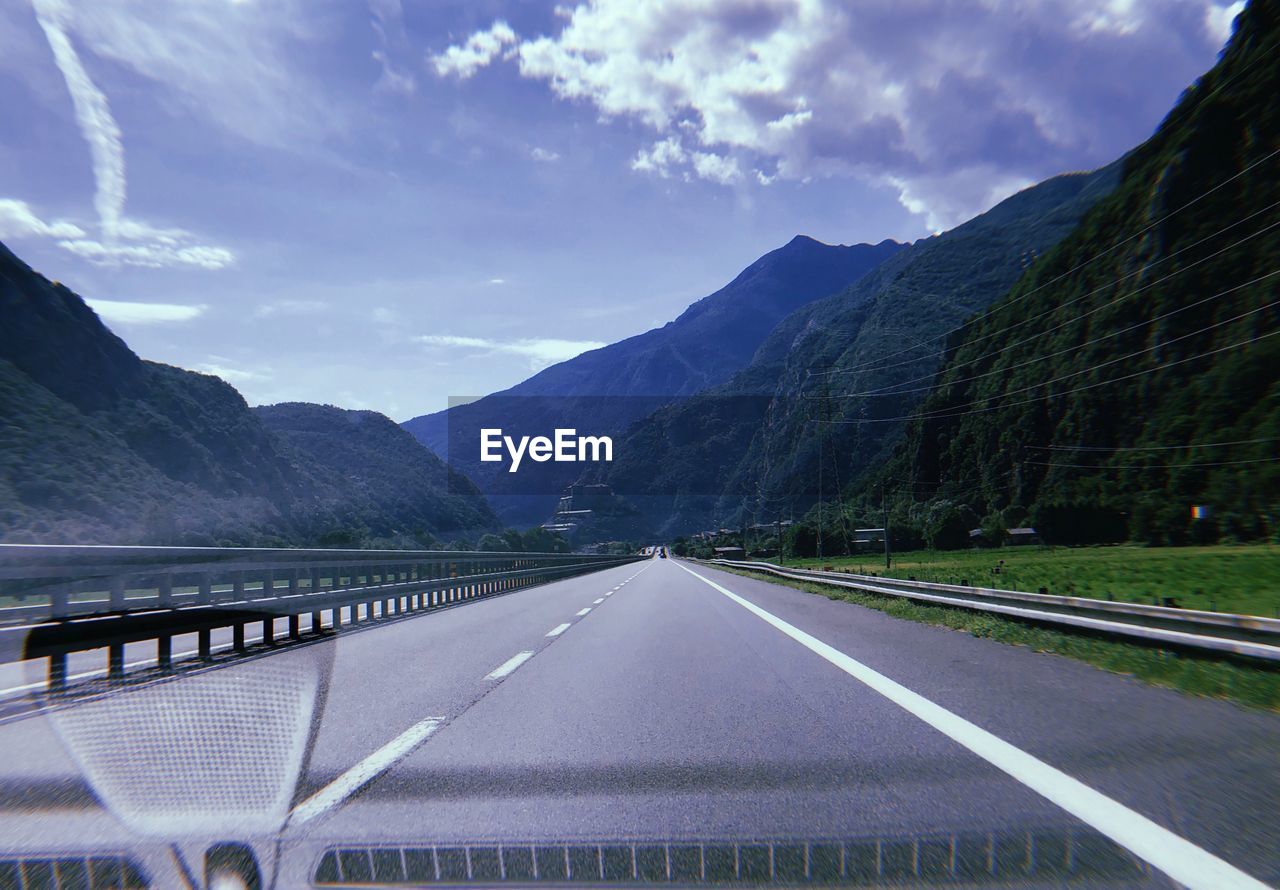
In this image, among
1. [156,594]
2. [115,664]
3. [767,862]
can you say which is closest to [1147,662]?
[767,862]

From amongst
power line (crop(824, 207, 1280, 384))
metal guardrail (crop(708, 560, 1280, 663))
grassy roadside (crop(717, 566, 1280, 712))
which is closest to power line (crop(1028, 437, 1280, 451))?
power line (crop(824, 207, 1280, 384))

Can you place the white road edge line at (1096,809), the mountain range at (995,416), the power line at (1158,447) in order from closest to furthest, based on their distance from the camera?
the white road edge line at (1096,809) < the mountain range at (995,416) < the power line at (1158,447)

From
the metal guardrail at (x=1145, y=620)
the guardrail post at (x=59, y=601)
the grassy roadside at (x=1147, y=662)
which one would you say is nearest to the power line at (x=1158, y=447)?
the grassy roadside at (x=1147, y=662)

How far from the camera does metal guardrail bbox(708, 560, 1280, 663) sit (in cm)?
669

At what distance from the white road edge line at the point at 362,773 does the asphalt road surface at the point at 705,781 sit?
18 mm

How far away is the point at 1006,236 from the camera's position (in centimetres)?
19525

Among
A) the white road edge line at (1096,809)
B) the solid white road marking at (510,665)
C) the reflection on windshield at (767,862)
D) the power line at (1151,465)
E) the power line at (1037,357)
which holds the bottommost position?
the solid white road marking at (510,665)

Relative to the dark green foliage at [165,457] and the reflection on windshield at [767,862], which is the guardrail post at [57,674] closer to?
the reflection on windshield at [767,862]

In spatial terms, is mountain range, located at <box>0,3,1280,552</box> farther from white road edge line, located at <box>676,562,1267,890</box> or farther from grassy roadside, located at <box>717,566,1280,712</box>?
white road edge line, located at <box>676,562,1267,890</box>

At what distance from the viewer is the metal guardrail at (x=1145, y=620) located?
Result: 6691mm

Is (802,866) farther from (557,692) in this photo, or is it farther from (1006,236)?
(1006,236)

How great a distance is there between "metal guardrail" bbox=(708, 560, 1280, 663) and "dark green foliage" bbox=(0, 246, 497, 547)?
4166 cm

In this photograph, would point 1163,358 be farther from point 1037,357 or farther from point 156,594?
point 156,594

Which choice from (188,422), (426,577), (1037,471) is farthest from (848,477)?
(426,577)
